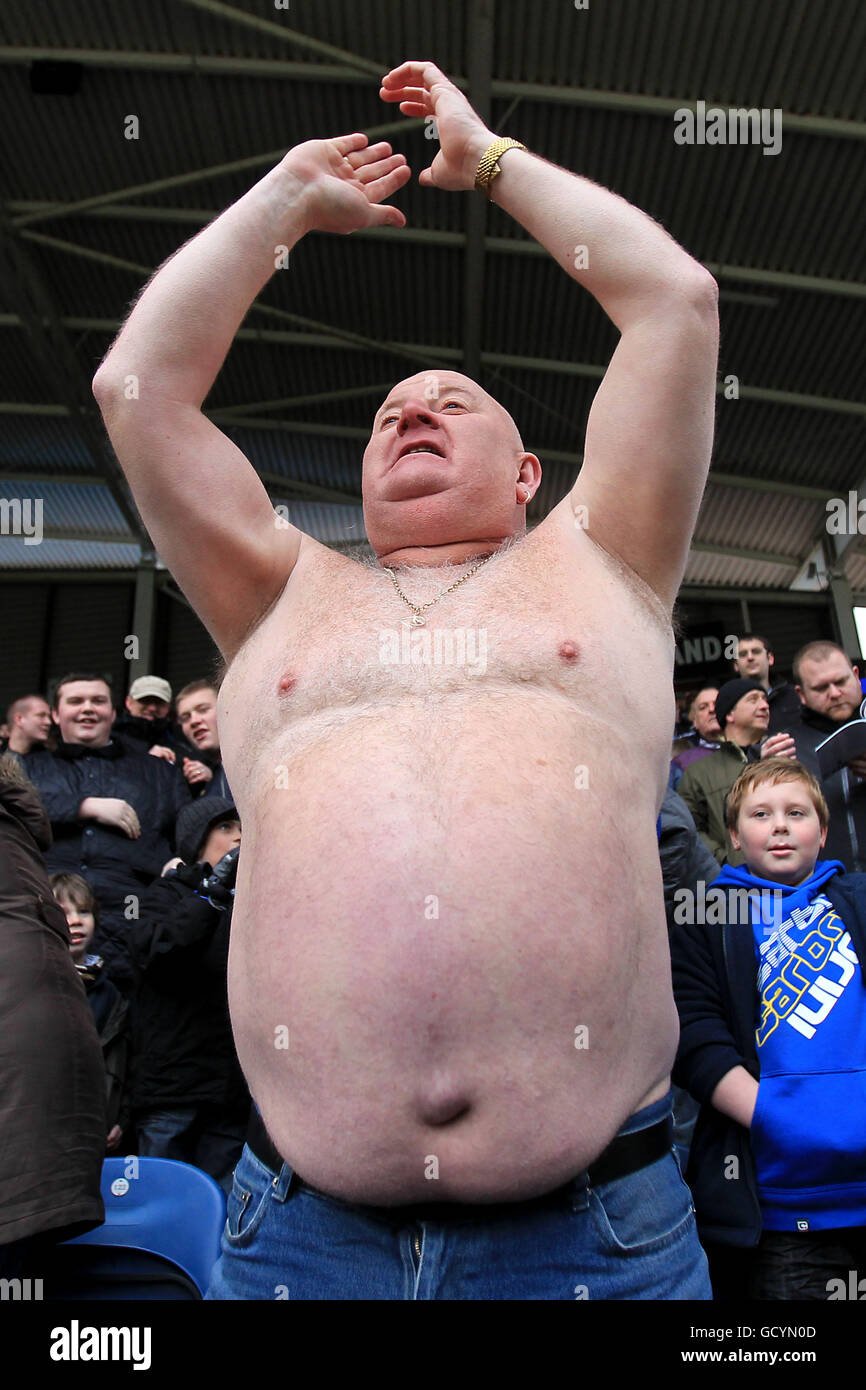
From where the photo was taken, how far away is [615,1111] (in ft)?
4.43

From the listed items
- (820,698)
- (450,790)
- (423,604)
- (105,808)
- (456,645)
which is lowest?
(450,790)

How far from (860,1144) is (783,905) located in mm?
582

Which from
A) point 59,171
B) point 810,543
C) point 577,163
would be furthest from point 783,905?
point 810,543

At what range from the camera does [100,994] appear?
3.48 m

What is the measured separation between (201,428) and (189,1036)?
2.13 metres

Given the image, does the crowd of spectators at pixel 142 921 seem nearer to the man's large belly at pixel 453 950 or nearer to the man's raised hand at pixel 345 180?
the man's large belly at pixel 453 950

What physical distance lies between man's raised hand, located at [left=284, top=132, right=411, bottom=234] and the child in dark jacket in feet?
7.61

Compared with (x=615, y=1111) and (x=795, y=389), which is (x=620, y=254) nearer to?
(x=615, y=1111)

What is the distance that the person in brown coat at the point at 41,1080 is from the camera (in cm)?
204

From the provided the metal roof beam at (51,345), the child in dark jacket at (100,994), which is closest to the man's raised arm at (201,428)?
the child in dark jacket at (100,994)

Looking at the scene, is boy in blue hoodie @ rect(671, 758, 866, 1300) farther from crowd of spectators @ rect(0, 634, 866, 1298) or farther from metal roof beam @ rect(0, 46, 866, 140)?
metal roof beam @ rect(0, 46, 866, 140)

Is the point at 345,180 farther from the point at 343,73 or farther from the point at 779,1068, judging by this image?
the point at 343,73

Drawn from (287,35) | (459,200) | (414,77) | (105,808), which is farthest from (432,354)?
(414,77)

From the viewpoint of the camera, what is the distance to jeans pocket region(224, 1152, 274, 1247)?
140 cm
